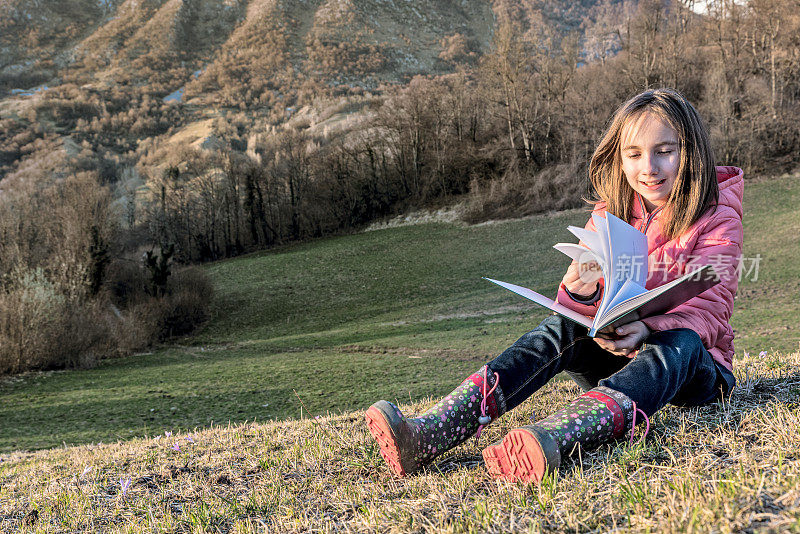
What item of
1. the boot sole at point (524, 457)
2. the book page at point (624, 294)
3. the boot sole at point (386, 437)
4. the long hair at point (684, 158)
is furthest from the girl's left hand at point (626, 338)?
the boot sole at point (386, 437)

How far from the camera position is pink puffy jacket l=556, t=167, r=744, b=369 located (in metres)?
2.53

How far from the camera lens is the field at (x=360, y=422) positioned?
1.81 meters

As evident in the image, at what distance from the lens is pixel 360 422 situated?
398 cm

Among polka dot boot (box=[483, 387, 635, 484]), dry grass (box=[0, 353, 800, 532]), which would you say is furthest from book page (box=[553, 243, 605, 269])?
dry grass (box=[0, 353, 800, 532])

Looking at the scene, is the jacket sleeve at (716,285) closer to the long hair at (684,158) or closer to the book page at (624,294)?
the long hair at (684,158)

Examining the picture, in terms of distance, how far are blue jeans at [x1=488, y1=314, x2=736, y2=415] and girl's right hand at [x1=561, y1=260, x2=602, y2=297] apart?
0.60ft

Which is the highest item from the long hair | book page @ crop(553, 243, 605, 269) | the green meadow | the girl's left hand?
the long hair

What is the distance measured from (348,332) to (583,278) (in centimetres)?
1710

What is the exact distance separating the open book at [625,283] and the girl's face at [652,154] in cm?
57

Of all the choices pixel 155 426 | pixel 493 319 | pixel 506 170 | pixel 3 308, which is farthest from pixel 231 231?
pixel 155 426

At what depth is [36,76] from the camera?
431 feet

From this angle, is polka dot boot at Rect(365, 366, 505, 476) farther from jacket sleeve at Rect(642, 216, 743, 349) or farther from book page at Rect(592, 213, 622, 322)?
jacket sleeve at Rect(642, 216, 743, 349)

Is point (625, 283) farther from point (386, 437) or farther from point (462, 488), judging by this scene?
point (386, 437)

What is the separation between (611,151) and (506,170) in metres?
40.8
